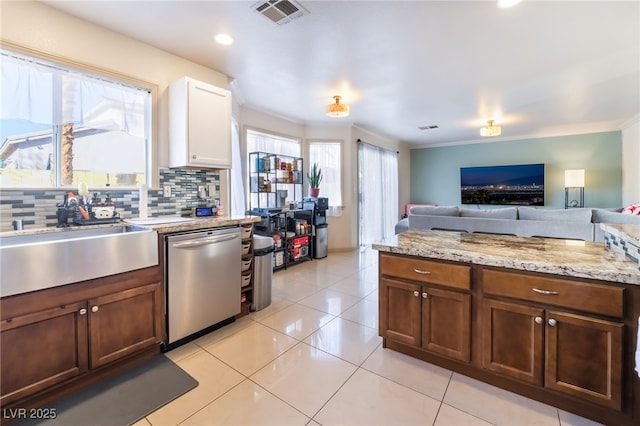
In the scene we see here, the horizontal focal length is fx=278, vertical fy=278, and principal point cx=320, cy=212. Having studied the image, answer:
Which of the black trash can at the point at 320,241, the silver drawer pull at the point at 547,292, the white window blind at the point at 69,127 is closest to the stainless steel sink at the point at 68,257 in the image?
the white window blind at the point at 69,127

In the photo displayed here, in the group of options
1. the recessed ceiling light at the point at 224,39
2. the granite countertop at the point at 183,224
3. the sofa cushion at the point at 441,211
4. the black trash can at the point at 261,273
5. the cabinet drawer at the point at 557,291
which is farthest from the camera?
the sofa cushion at the point at 441,211

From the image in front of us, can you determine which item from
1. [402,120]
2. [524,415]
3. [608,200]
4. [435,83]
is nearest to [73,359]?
[524,415]

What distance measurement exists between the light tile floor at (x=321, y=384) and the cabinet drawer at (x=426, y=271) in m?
0.61

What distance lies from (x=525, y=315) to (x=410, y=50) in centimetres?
237

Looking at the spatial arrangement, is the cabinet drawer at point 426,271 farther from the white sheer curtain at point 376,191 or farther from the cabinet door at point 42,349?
the white sheer curtain at point 376,191

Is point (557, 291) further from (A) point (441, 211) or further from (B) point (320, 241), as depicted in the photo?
(B) point (320, 241)

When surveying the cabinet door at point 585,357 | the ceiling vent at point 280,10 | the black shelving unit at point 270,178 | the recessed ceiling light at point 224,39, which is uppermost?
the recessed ceiling light at point 224,39

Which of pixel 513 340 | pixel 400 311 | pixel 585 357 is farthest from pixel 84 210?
pixel 585 357

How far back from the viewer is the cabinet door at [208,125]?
2.50 m

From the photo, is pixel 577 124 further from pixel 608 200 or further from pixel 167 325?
pixel 167 325

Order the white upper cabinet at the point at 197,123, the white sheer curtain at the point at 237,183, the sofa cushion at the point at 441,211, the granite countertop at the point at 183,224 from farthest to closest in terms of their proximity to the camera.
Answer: the sofa cushion at the point at 441,211
the white sheer curtain at the point at 237,183
the white upper cabinet at the point at 197,123
the granite countertop at the point at 183,224

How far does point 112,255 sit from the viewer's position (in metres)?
1.73

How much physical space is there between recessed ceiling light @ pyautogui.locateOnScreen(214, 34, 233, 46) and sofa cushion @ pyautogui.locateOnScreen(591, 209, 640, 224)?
4643 millimetres

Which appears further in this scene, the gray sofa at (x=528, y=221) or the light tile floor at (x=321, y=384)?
the gray sofa at (x=528, y=221)
